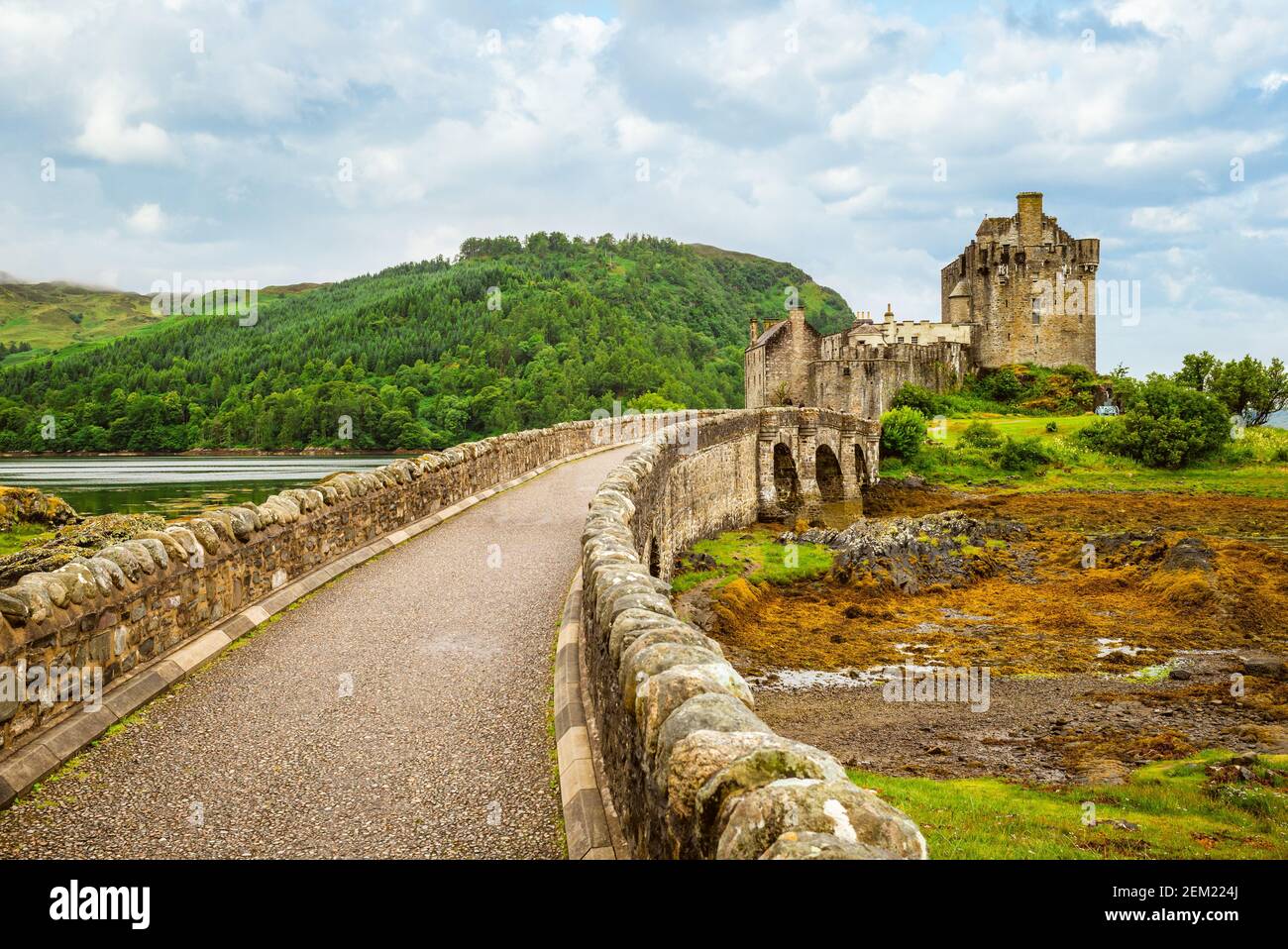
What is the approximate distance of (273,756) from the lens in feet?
18.4

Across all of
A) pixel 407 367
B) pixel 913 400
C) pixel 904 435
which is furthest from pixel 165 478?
pixel 407 367

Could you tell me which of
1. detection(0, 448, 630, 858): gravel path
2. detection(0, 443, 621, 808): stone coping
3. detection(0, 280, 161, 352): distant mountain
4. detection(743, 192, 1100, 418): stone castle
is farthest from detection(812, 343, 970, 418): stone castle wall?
detection(0, 280, 161, 352): distant mountain

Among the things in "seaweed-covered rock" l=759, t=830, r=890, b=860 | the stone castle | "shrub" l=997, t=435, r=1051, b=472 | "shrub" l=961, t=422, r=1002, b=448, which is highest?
the stone castle

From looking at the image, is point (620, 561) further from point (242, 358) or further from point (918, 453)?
point (242, 358)

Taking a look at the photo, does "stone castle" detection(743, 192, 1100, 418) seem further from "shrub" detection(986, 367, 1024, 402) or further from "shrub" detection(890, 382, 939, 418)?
"shrub" detection(890, 382, 939, 418)

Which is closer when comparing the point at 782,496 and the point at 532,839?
the point at 532,839

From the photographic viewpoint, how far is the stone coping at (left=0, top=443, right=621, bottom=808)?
16.8 feet

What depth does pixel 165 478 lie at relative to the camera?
4981cm

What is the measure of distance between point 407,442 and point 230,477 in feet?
80.3

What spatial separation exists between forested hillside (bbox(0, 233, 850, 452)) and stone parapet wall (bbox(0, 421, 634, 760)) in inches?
1956

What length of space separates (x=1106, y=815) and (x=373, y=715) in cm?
734

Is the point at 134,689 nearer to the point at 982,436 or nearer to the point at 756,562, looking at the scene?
the point at 756,562

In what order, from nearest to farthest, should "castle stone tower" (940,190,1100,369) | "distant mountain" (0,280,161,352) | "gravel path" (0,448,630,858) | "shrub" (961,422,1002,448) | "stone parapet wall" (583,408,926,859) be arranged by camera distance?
"stone parapet wall" (583,408,926,859)
"gravel path" (0,448,630,858)
"shrub" (961,422,1002,448)
"castle stone tower" (940,190,1100,369)
"distant mountain" (0,280,161,352)

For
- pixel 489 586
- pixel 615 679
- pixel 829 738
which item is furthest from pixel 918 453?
pixel 615 679
